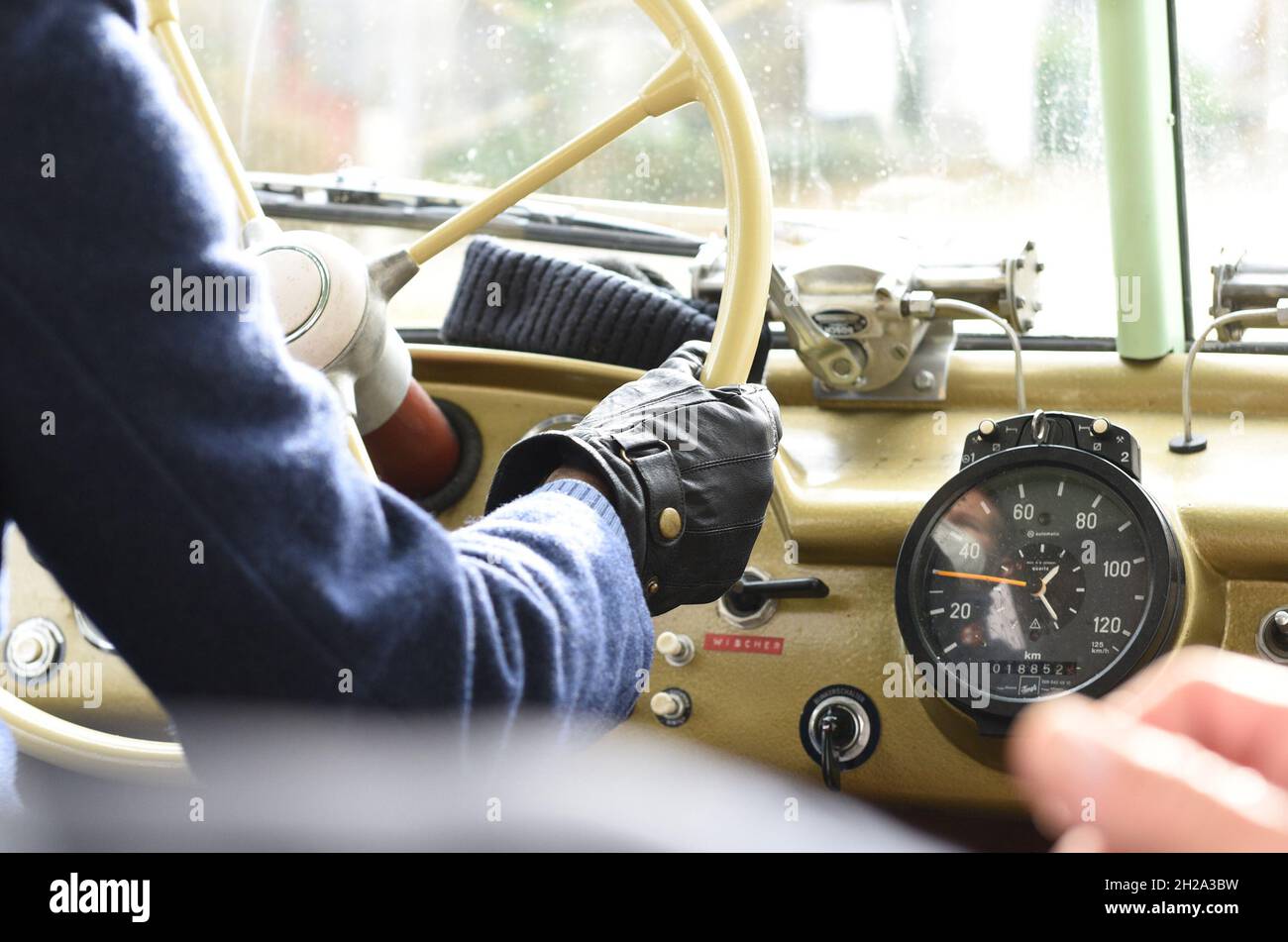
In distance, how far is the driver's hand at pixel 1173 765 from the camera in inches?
15.6

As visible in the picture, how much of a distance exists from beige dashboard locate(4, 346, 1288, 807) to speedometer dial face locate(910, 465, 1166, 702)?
0.06 meters

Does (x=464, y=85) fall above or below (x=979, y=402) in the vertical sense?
above

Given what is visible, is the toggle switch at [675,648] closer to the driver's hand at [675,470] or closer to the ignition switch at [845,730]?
the ignition switch at [845,730]

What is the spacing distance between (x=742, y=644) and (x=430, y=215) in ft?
2.70

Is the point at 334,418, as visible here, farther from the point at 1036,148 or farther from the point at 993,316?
the point at 1036,148

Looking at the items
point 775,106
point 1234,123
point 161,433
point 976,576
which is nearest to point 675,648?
point 976,576

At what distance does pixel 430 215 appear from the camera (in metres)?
2.14

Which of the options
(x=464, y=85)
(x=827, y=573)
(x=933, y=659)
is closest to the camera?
(x=933, y=659)

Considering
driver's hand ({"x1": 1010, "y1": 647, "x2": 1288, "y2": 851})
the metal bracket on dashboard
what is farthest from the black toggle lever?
driver's hand ({"x1": 1010, "y1": 647, "x2": 1288, "y2": 851})

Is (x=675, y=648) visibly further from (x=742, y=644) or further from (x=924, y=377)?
(x=924, y=377)

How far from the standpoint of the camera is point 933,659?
1.53 meters

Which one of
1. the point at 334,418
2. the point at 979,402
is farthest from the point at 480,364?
the point at 334,418

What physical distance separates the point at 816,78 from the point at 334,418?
4.52 ft

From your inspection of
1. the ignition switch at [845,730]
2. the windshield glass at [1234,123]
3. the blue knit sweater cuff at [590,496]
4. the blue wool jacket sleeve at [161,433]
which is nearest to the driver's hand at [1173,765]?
the blue wool jacket sleeve at [161,433]
